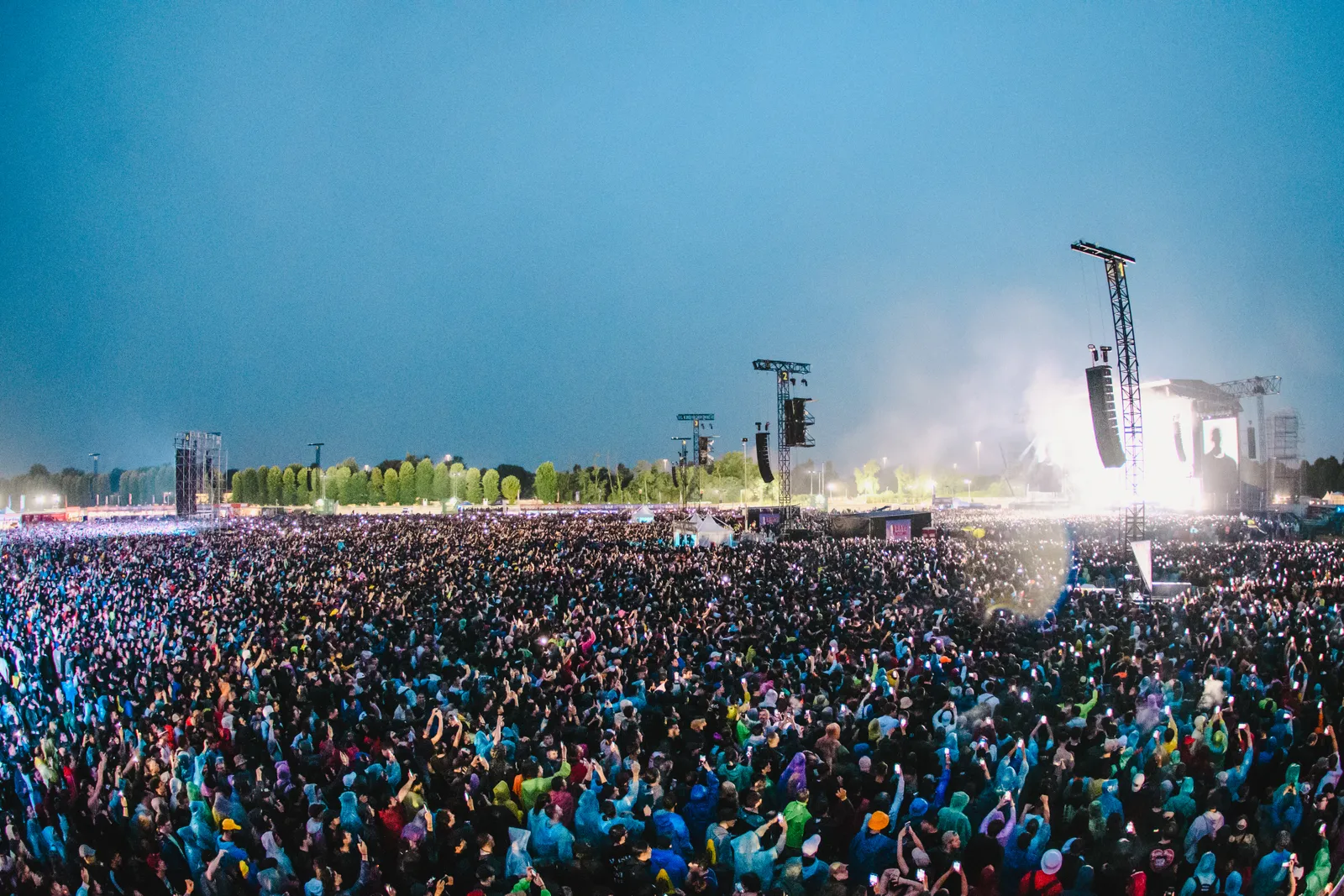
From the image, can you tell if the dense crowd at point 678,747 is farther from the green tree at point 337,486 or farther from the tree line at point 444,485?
the green tree at point 337,486

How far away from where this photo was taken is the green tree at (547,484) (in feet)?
288

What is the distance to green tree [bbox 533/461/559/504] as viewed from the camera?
288 feet

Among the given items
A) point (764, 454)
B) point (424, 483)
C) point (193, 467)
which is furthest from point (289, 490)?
point (764, 454)

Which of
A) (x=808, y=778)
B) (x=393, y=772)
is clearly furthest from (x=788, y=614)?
(x=393, y=772)

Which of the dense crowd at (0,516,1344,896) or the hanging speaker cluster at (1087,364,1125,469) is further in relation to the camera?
the hanging speaker cluster at (1087,364,1125,469)

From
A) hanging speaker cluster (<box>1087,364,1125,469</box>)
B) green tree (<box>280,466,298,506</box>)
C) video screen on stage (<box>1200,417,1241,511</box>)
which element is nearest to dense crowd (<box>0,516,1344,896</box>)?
hanging speaker cluster (<box>1087,364,1125,469</box>)

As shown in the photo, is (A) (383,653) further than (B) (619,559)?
No

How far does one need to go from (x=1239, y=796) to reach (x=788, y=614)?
6901 mm

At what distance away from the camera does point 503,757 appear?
6.07 m

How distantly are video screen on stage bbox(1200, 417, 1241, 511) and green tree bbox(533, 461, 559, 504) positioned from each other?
57.8m

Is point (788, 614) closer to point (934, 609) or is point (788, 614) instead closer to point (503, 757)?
point (934, 609)

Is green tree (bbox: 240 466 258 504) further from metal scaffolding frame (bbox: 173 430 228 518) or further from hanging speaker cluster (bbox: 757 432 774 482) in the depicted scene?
hanging speaker cluster (bbox: 757 432 774 482)

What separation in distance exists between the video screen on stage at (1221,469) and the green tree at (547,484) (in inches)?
2277

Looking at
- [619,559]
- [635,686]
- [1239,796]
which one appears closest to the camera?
[1239,796]
